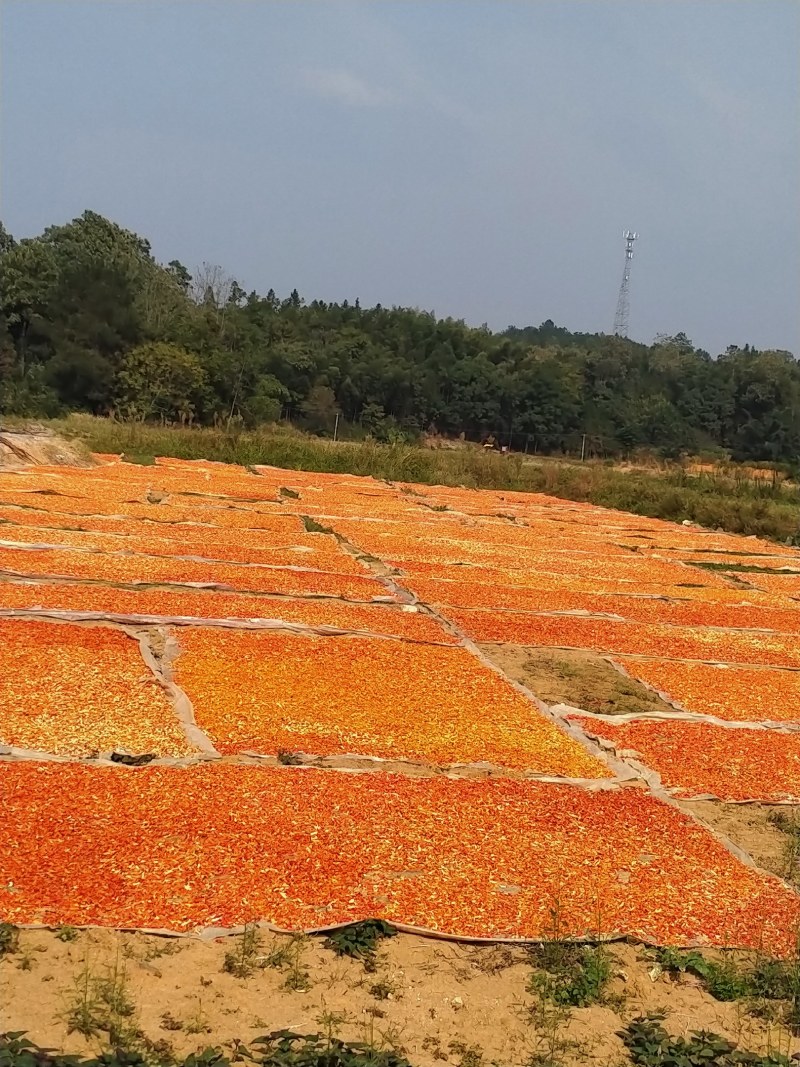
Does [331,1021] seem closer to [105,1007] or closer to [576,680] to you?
[105,1007]

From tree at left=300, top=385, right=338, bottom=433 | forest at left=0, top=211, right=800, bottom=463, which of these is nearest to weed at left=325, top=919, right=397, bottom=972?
forest at left=0, top=211, right=800, bottom=463

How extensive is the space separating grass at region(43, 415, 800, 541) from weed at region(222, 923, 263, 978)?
21.2 meters

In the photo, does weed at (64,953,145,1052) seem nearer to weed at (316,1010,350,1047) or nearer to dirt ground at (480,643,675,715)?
weed at (316,1010,350,1047)

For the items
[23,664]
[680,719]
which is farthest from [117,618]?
[680,719]

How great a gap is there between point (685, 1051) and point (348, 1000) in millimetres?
1013

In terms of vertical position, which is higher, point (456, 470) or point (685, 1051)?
point (456, 470)

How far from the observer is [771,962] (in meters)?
3.22

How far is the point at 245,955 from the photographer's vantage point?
2.97 m

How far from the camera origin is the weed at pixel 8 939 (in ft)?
9.34

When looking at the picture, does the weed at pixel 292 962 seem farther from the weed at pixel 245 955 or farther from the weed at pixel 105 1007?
the weed at pixel 105 1007

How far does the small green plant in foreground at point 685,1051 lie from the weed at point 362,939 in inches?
31.9

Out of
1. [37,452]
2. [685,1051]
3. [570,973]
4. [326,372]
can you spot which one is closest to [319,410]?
[326,372]

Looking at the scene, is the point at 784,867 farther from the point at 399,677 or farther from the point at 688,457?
the point at 688,457

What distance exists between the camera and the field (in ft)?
10.8
